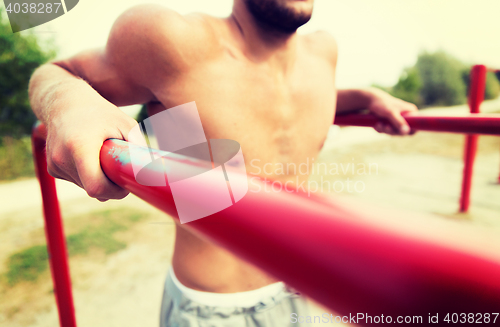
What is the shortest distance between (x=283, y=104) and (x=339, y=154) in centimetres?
294

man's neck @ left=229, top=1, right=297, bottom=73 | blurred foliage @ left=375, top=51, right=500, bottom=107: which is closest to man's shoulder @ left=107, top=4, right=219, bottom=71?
man's neck @ left=229, top=1, right=297, bottom=73

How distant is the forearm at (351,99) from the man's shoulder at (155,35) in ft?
1.49

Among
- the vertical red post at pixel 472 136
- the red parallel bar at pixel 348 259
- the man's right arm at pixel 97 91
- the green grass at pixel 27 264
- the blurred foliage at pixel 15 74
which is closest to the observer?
the red parallel bar at pixel 348 259

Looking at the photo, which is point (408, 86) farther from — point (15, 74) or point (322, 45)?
point (322, 45)

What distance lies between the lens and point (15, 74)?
377 centimetres

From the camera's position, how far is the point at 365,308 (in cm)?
11

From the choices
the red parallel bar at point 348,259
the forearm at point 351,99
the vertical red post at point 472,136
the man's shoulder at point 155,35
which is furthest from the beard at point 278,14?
the vertical red post at point 472,136

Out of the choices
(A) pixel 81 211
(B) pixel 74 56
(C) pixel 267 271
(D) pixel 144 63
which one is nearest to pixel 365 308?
(C) pixel 267 271

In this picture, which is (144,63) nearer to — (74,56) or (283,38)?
(74,56)

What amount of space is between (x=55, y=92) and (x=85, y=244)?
1.50 meters

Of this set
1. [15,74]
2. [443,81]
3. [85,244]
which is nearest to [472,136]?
[85,244]

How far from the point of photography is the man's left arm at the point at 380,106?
27.7 inches

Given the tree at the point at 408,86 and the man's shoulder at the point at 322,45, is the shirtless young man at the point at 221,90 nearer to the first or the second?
the man's shoulder at the point at 322,45

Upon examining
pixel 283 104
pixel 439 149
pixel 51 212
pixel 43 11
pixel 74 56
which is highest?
pixel 43 11
